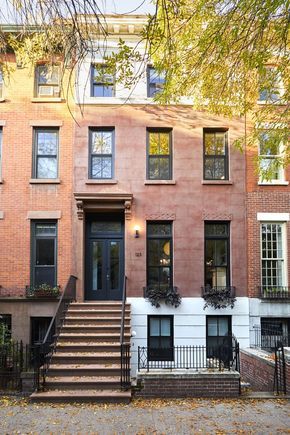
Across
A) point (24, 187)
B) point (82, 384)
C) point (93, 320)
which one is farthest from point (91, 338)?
point (24, 187)

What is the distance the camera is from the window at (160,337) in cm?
1392

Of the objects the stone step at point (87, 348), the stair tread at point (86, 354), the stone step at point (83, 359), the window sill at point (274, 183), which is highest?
the window sill at point (274, 183)

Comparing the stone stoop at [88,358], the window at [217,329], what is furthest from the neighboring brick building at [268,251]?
the stone stoop at [88,358]

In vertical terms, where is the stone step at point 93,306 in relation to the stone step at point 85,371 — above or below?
above

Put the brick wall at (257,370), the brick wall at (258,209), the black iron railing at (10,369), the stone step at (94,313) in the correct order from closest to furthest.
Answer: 1. the black iron railing at (10,369)
2. the brick wall at (257,370)
3. the stone step at (94,313)
4. the brick wall at (258,209)

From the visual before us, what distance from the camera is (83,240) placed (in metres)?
14.5

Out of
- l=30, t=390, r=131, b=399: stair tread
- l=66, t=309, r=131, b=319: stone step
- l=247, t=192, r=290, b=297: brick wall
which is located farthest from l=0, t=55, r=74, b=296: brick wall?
l=247, t=192, r=290, b=297: brick wall

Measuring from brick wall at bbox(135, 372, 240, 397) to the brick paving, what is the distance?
24cm

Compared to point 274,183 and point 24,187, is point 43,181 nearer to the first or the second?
point 24,187

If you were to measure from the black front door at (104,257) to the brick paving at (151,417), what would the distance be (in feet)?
18.7

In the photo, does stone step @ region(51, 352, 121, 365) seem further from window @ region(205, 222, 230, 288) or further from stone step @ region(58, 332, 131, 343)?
window @ region(205, 222, 230, 288)

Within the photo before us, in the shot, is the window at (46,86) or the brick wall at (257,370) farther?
the window at (46,86)

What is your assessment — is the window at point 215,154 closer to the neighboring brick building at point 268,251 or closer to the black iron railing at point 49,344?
the neighboring brick building at point 268,251

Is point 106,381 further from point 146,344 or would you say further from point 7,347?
point 146,344
